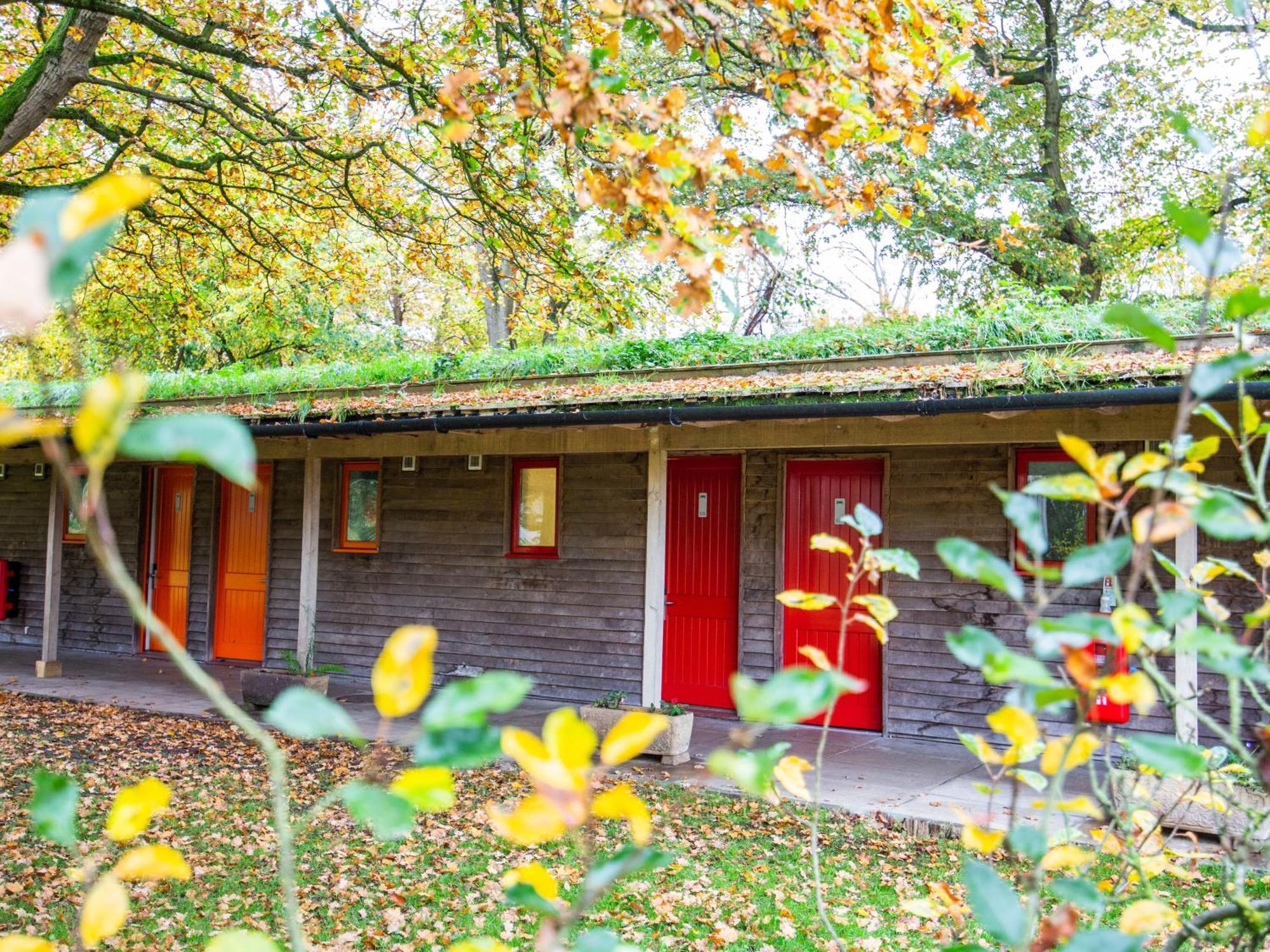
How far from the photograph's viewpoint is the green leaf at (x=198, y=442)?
69 cm

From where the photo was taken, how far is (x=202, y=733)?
27.9ft

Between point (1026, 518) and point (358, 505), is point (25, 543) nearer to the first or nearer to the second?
point (358, 505)

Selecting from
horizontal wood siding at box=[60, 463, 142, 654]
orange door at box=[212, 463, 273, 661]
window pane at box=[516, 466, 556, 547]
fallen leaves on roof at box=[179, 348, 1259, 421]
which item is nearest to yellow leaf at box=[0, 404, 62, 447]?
fallen leaves on roof at box=[179, 348, 1259, 421]

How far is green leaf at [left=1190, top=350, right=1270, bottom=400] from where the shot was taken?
1.05 meters

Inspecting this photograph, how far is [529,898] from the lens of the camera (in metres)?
1.04

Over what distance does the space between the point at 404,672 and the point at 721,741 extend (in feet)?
24.1

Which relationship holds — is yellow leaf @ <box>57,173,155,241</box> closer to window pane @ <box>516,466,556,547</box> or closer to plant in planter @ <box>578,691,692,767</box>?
plant in planter @ <box>578,691,692,767</box>

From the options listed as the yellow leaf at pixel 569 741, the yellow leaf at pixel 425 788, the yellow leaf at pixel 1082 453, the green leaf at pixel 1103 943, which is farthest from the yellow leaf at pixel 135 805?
the yellow leaf at pixel 1082 453

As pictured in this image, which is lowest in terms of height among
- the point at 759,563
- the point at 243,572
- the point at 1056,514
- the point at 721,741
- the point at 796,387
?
the point at 721,741

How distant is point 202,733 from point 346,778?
6.18 feet

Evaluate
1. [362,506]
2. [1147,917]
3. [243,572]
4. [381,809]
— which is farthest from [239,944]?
[243,572]

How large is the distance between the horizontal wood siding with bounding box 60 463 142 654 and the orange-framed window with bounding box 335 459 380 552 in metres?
3.12

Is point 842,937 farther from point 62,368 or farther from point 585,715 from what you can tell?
point 62,368

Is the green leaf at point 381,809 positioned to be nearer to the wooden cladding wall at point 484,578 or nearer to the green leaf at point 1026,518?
the green leaf at point 1026,518
